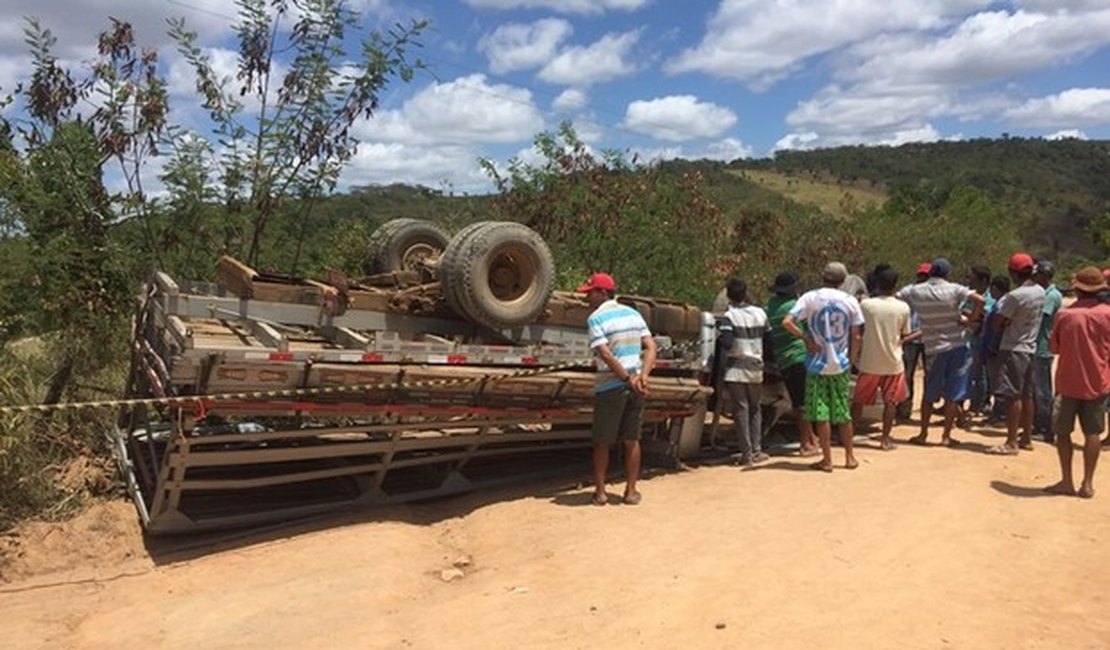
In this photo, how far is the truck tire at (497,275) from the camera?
24.5ft

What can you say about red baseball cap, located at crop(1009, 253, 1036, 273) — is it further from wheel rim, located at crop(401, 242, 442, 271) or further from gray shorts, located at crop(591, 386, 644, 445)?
wheel rim, located at crop(401, 242, 442, 271)

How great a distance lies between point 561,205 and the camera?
15.2 meters

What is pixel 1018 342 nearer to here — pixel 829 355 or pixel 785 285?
pixel 829 355

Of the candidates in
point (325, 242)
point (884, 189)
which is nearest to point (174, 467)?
point (325, 242)

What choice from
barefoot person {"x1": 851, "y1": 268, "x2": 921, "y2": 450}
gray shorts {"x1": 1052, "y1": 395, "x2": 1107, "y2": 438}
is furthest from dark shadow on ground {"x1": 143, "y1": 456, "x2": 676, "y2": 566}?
gray shorts {"x1": 1052, "y1": 395, "x2": 1107, "y2": 438}

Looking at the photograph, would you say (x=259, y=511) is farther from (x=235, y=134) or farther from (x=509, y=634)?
(x=235, y=134)

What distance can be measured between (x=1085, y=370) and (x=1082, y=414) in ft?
1.12

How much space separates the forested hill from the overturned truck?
76.3 meters

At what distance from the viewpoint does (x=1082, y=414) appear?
6930 mm

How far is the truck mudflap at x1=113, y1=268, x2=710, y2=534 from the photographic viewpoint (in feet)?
20.2

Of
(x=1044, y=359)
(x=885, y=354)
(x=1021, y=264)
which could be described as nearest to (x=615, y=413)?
(x=885, y=354)

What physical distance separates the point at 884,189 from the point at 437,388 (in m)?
119

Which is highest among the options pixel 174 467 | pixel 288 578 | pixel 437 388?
pixel 437 388

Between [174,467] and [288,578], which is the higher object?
[174,467]
